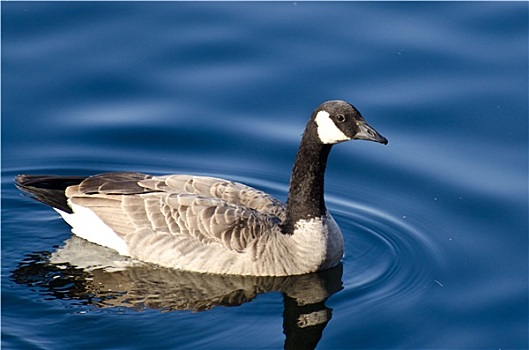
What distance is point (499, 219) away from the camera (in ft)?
48.4

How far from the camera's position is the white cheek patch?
13297 mm

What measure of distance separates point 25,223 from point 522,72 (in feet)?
26.5

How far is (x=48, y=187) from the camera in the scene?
1439cm

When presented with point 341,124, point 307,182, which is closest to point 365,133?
point 341,124

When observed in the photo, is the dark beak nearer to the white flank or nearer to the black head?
the black head

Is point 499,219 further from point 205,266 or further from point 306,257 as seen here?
point 205,266

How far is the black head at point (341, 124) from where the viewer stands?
13.3m

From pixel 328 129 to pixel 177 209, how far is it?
211 cm

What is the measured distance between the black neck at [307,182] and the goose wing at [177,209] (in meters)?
0.33

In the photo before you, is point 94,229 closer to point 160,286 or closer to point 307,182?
point 160,286

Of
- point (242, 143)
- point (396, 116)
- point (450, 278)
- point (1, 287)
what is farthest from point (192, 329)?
point (396, 116)

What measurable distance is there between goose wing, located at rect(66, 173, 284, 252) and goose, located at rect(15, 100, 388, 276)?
0.01 meters

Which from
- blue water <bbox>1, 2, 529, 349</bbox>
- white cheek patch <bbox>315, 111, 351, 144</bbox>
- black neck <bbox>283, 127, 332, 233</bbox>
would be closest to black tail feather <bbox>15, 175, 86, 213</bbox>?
blue water <bbox>1, 2, 529, 349</bbox>

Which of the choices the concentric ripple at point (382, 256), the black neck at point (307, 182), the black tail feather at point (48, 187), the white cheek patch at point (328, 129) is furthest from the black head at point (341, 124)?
the black tail feather at point (48, 187)
